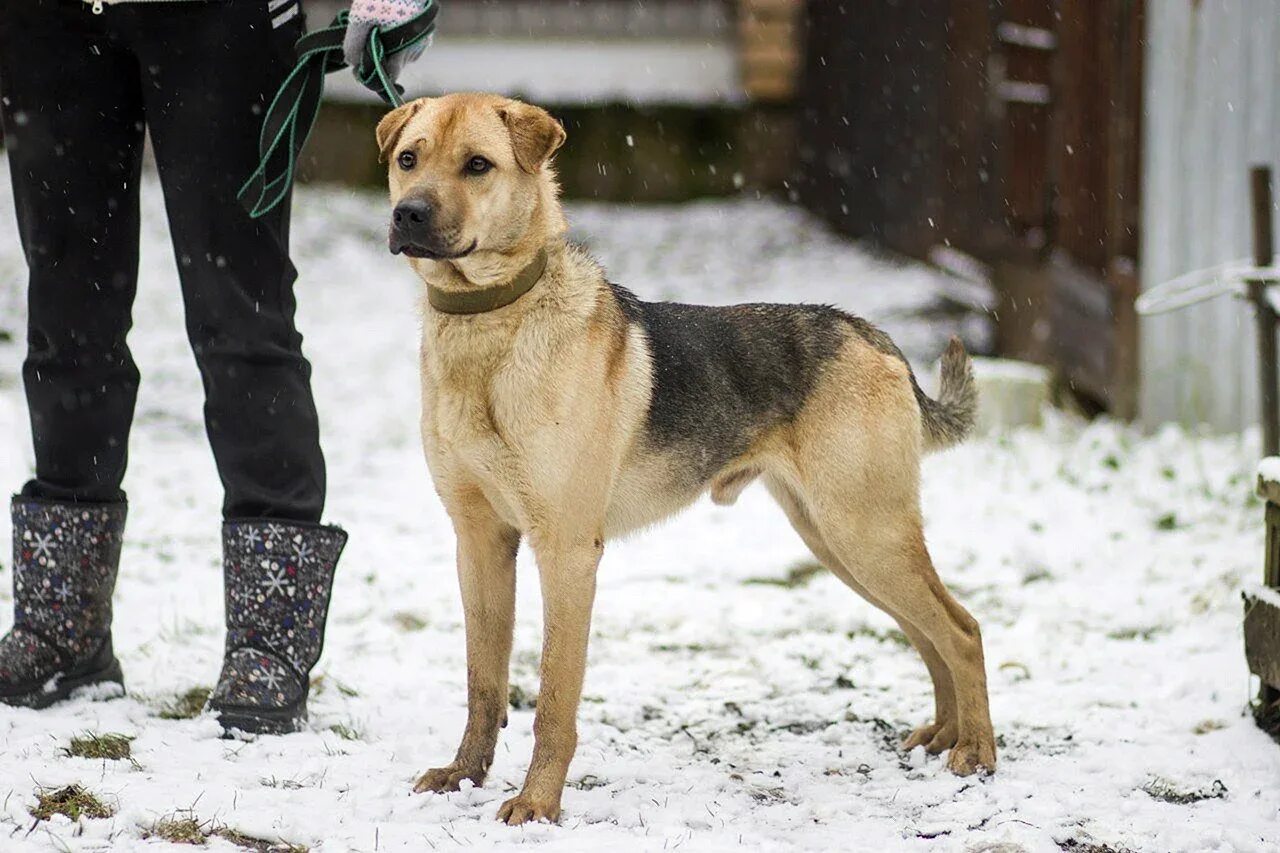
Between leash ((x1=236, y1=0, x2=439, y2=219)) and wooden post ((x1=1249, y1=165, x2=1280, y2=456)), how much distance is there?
10.4 feet

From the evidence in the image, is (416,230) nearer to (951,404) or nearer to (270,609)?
(270,609)

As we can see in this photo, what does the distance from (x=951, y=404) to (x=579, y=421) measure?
1098 millimetres

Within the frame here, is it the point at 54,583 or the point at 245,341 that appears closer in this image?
the point at 245,341

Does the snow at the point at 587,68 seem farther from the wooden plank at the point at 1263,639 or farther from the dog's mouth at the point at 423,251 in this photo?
the dog's mouth at the point at 423,251

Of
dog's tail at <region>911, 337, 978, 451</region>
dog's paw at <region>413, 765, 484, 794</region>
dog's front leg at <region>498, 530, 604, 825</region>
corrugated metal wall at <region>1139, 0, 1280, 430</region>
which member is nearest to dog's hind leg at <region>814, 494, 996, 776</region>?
dog's tail at <region>911, 337, 978, 451</region>

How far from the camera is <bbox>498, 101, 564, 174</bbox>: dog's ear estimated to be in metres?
3.02

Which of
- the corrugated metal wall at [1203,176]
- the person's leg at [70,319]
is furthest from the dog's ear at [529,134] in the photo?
the corrugated metal wall at [1203,176]

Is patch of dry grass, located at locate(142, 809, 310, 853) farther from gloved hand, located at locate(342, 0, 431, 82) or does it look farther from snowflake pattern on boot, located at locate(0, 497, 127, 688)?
gloved hand, located at locate(342, 0, 431, 82)

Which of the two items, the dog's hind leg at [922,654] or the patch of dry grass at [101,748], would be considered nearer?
the patch of dry grass at [101,748]

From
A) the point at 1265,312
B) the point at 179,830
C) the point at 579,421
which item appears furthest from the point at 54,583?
the point at 1265,312

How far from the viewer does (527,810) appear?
9.53 feet

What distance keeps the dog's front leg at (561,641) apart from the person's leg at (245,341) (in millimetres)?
700

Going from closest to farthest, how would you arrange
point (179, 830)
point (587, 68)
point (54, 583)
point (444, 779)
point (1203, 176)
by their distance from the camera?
point (179, 830), point (444, 779), point (54, 583), point (1203, 176), point (587, 68)

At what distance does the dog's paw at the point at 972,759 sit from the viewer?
330 centimetres
